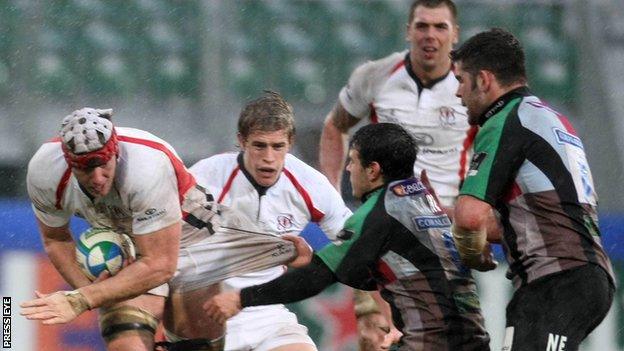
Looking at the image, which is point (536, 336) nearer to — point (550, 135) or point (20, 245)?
point (550, 135)

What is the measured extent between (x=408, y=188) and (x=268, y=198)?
169 cm

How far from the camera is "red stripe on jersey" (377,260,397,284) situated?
545 cm

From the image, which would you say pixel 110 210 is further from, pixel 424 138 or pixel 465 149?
pixel 465 149

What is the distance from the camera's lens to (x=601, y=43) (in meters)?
11.3

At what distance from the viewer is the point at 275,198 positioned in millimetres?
7109

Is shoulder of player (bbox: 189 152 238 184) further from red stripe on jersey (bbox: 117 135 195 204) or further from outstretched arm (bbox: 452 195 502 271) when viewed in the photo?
outstretched arm (bbox: 452 195 502 271)

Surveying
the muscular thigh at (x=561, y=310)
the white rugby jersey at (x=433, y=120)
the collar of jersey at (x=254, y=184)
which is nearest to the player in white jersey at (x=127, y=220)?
the collar of jersey at (x=254, y=184)

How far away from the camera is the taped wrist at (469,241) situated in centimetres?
520

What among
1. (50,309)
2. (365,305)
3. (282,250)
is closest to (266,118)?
(282,250)

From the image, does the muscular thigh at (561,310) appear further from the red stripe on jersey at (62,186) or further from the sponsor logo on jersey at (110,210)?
the red stripe on jersey at (62,186)

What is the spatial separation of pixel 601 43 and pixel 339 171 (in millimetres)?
3876

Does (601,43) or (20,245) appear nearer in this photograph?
(20,245)

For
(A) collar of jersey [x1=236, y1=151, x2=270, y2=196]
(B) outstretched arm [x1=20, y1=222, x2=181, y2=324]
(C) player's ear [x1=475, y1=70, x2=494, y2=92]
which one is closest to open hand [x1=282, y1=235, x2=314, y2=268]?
(A) collar of jersey [x1=236, y1=151, x2=270, y2=196]

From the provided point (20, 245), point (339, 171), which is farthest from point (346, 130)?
point (20, 245)
